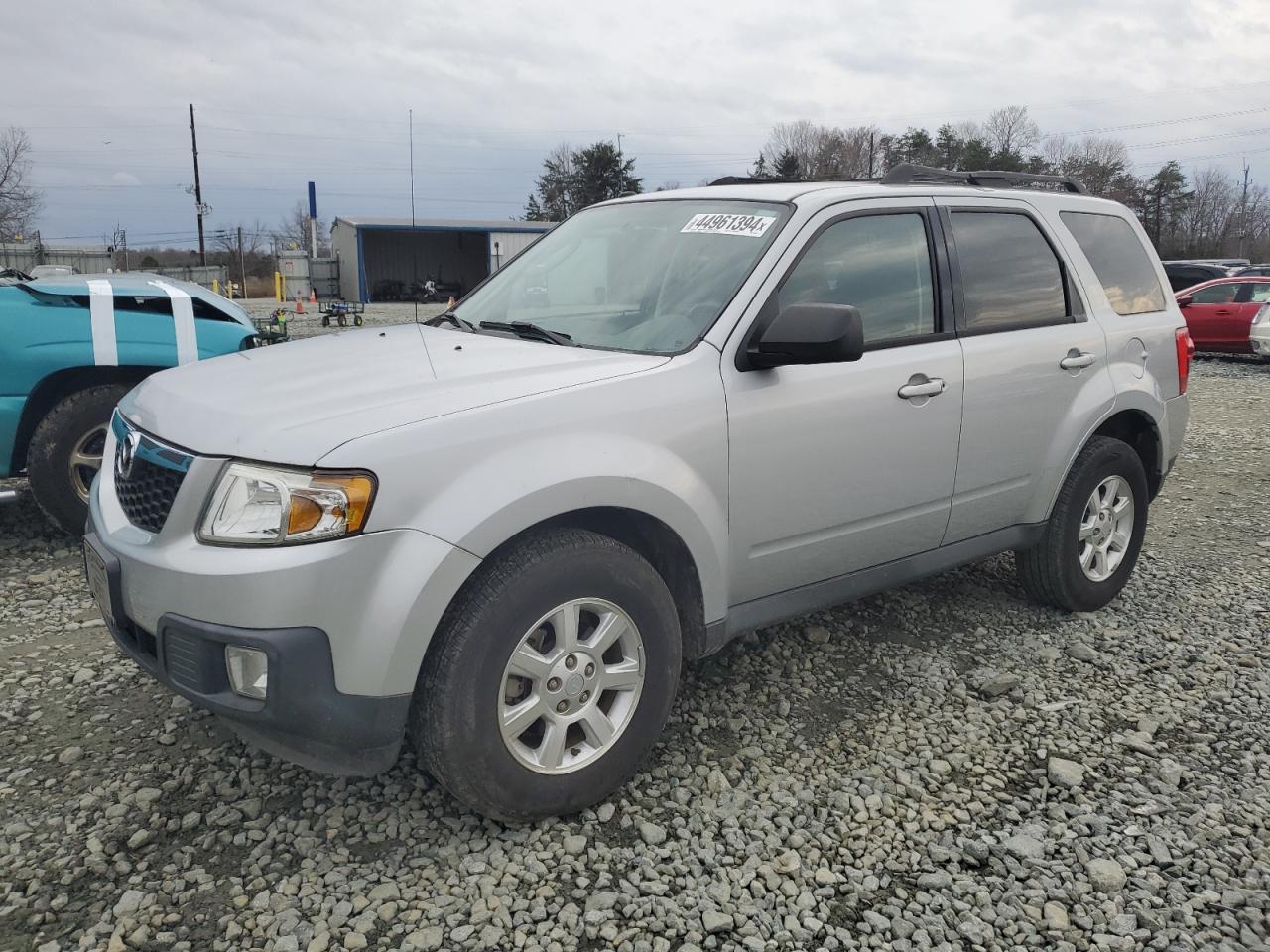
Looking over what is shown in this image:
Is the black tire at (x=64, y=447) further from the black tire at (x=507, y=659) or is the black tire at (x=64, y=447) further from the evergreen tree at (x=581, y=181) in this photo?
the evergreen tree at (x=581, y=181)

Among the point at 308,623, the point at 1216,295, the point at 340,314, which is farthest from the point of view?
the point at 340,314

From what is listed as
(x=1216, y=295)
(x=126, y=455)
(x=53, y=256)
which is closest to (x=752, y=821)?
(x=126, y=455)

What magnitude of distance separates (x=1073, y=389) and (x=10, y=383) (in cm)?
493

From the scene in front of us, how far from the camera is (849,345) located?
9.15 feet

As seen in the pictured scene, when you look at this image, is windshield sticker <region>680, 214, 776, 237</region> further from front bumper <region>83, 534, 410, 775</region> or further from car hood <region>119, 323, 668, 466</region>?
front bumper <region>83, 534, 410, 775</region>

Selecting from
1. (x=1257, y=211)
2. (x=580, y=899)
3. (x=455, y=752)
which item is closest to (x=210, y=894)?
(x=455, y=752)

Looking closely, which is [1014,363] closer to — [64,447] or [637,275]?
[637,275]

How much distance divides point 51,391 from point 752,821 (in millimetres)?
4174

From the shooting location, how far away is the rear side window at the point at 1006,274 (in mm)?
3699

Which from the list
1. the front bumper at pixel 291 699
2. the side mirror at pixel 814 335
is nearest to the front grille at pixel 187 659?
the front bumper at pixel 291 699

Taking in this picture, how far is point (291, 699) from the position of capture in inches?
88.4

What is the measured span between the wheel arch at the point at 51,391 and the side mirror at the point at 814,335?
3744 millimetres

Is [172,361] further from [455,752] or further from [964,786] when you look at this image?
[964,786]

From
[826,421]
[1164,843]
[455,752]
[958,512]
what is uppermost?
[826,421]
